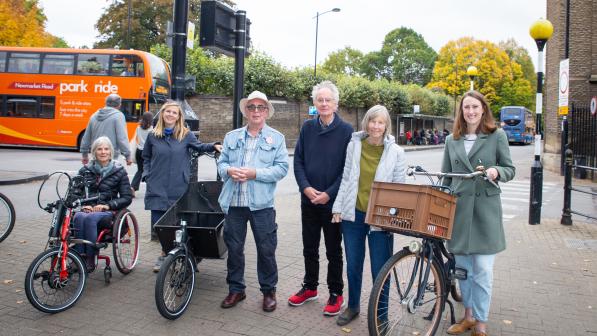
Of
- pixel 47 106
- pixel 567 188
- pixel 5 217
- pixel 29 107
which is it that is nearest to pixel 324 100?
pixel 5 217

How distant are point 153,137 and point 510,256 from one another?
4.52 m

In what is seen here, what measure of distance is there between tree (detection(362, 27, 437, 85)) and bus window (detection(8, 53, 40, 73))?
210 ft

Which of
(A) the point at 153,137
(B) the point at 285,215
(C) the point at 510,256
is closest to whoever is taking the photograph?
(A) the point at 153,137

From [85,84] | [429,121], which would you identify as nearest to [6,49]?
[85,84]

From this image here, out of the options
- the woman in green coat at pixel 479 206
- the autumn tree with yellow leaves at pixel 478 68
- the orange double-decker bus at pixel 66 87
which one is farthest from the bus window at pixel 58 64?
the autumn tree with yellow leaves at pixel 478 68

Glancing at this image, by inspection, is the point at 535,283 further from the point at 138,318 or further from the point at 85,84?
the point at 85,84

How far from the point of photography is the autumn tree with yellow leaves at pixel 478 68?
227 ft

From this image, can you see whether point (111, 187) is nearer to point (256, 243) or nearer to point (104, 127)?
point (256, 243)

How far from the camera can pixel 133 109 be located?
21.2 metres

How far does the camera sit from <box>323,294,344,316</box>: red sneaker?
14.7ft

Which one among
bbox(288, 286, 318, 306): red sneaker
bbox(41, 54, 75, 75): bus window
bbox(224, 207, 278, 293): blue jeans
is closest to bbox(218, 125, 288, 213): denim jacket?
bbox(224, 207, 278, 293): blue jeans

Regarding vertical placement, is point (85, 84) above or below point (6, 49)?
below

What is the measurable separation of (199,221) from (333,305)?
61.5 inches

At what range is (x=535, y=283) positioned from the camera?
561cm
